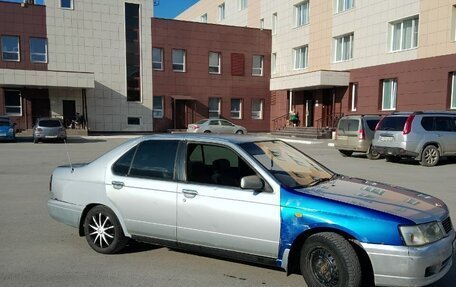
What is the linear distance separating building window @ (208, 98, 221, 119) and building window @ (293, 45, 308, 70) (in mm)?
7681

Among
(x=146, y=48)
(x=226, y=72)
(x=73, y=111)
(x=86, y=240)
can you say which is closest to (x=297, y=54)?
(x=226, y=72)

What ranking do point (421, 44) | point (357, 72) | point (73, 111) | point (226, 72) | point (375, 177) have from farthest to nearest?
point (226, 72), point (73, 111), point (357, 72), point (421, 44), point (375, 177)

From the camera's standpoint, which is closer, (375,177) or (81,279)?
(81,279)

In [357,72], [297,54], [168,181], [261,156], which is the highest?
[297,54]

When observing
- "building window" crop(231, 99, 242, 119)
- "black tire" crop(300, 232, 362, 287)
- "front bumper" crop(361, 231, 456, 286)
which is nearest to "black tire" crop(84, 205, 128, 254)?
"black tire" crop(300, 232, 362, 287)

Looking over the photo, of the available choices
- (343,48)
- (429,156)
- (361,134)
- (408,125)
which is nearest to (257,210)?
(408,125)

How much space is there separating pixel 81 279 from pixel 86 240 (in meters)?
1.33

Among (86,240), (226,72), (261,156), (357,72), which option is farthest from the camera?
(226,72)

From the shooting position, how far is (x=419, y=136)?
47.8 ft

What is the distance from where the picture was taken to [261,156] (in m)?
4.70

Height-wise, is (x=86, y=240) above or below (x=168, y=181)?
below

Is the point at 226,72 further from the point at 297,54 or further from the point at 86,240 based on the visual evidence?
the point at 86,240

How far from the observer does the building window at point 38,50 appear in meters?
32.4

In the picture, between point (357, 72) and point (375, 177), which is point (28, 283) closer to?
point (375, 177)
